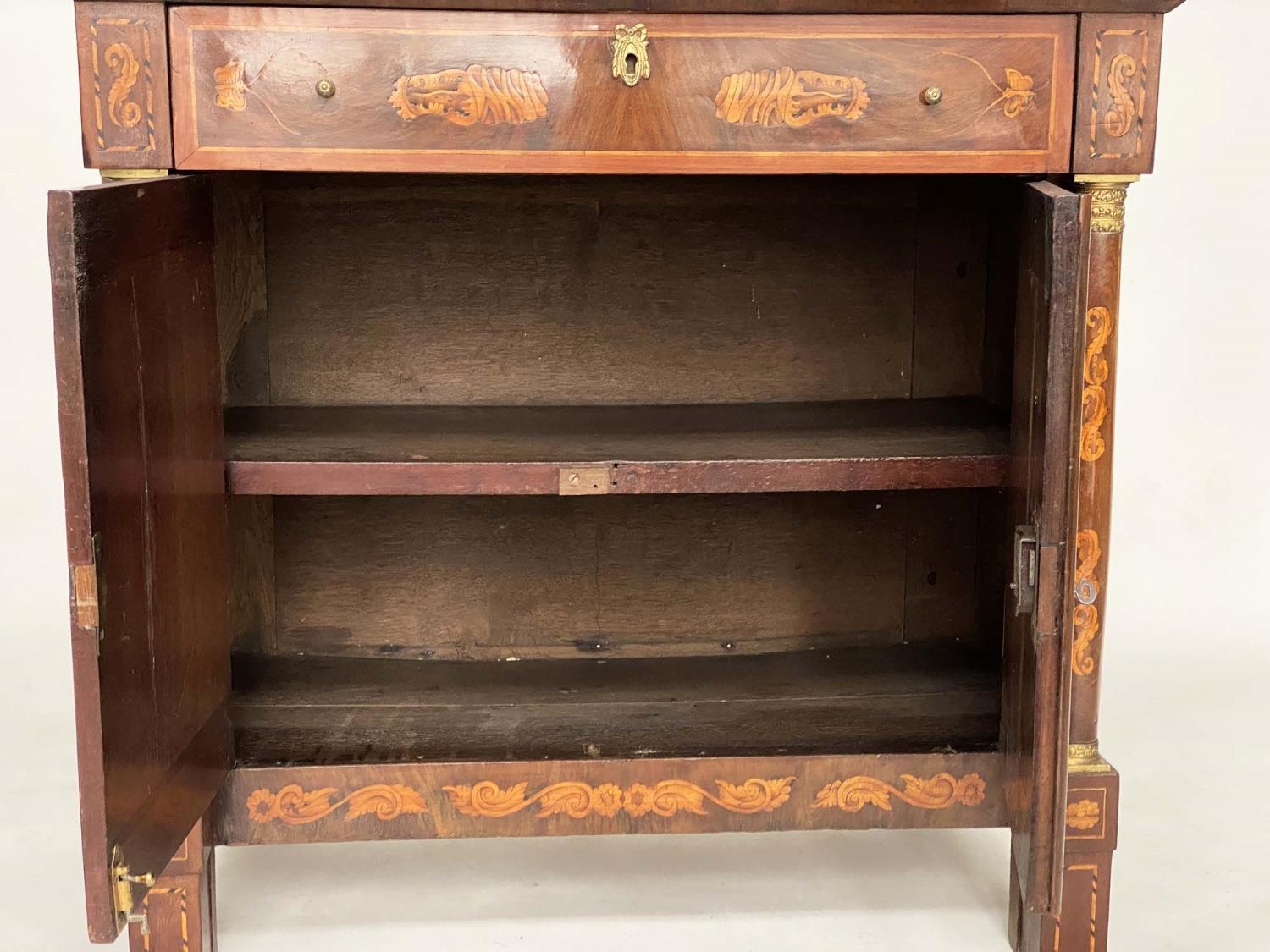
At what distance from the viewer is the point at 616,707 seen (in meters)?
2.54

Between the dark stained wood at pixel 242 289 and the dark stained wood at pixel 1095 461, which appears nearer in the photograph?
the dark stained wood at pixel 1095 461

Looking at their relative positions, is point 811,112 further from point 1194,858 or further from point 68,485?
point 1194,858

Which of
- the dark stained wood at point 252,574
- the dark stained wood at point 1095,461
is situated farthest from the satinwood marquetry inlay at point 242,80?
the dark stained wood at point 1095,461

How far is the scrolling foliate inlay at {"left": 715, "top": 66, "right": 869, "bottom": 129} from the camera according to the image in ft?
6.91

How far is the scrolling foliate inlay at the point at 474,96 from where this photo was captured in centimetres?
208

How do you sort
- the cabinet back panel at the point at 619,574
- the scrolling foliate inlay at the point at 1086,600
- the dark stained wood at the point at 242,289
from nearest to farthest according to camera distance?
the scrolling foliate inlay at the point at 1086,600
the dark stained wood at the point at 242,289
the cabinet back panel at the point at 619,574

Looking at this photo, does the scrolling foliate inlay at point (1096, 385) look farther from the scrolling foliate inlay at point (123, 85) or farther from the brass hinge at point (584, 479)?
the scrolling foliate inlay at point (123, 85)

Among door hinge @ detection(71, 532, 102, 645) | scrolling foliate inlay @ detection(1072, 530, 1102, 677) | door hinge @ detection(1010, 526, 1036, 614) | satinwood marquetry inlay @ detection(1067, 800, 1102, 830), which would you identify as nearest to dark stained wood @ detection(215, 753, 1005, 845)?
satinwood marquetry inlay @ detection(1067, 800, 1102, 830)

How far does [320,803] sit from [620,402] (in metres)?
0.90

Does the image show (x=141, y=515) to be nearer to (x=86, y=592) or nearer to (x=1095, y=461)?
(x=86, y=592)

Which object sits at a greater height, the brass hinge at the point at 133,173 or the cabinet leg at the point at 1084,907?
the brass hinge at the point at 133,173

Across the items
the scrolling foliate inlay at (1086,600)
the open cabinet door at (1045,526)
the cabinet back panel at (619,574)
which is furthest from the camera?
the cabinet back panel at (619,574)

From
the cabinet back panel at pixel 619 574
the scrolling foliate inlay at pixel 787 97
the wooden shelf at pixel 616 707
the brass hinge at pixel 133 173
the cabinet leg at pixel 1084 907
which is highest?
the scrolling foliate inlay at pixel 787 97

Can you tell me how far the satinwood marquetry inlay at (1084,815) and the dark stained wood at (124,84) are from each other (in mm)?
1544
